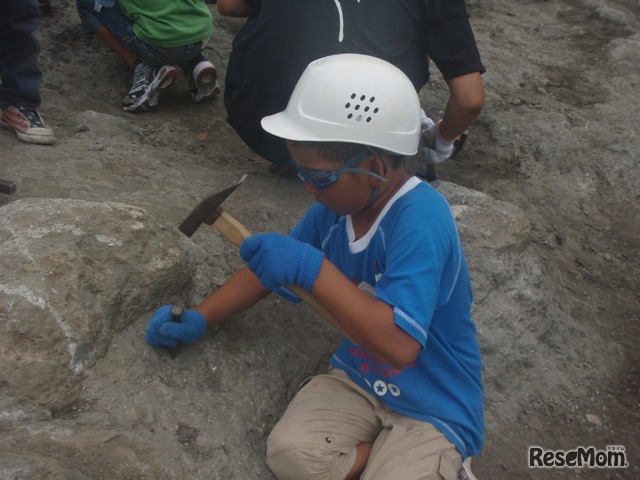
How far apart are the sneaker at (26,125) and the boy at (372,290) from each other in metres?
1.78

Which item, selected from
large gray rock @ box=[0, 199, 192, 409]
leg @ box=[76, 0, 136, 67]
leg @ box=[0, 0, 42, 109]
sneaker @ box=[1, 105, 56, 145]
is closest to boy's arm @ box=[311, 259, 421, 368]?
large gray rock @ box=[0, 199, 192, 409]

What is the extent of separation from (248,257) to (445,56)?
1.55 meters

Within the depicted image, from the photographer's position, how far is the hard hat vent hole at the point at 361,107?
6.28 ft

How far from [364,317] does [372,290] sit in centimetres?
32

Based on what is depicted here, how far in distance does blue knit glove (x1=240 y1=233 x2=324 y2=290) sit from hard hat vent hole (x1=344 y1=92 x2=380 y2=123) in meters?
0.42

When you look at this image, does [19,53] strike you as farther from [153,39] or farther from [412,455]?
[412,455]

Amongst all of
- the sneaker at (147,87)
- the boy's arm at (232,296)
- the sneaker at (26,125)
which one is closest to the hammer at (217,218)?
the boy's arm at (232,296)

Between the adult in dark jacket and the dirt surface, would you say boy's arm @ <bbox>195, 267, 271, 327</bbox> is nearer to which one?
the dirt surface

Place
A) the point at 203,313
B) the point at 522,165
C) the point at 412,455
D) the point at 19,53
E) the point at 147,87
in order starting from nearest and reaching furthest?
the point at 412,455, the point at 203,313, the point at 19,53, the point at 522,165, the point at 147,87

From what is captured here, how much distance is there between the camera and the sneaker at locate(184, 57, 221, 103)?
181 inches

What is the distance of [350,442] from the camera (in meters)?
2.17

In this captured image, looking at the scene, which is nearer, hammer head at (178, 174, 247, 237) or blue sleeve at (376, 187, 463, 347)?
blue sleeve at (376, 187, 463, 347)

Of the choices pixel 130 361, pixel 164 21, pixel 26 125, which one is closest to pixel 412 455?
pixel 130 361

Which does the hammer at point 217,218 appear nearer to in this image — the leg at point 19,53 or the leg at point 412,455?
the leg at point 412,455
